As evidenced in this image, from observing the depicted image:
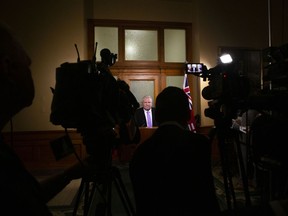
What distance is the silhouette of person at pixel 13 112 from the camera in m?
Result: 0.50

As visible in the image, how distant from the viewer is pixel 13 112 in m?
0.68

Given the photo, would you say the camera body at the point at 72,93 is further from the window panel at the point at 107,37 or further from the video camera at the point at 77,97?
the window panel at the point at 107,37

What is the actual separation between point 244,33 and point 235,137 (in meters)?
4.37

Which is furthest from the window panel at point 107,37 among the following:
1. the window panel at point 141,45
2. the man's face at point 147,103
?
the man's face at point 147,103

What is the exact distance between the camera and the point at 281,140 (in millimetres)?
996

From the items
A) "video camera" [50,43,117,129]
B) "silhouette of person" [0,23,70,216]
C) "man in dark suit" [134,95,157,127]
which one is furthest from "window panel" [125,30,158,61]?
"silhouette of person" [0,23,70,216]

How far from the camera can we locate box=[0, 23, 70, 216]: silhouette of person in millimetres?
498

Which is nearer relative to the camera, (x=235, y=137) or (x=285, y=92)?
(x=285, y=92)

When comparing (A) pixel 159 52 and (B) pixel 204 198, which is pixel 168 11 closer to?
(A) pixel 159 52

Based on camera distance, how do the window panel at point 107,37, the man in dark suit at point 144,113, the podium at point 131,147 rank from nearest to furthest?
the podium at point 131,147
the man in dark suit at point 144,113
the window panel at point 107,37

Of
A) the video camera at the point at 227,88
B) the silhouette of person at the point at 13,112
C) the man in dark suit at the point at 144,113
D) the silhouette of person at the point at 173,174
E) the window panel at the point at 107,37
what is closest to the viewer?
the silhouette of person at the point at 13,112

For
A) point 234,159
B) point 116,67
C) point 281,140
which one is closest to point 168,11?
point 116,67

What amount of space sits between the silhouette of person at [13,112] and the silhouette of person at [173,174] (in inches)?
21.3

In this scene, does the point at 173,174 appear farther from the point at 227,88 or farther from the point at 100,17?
the point at 100,17
